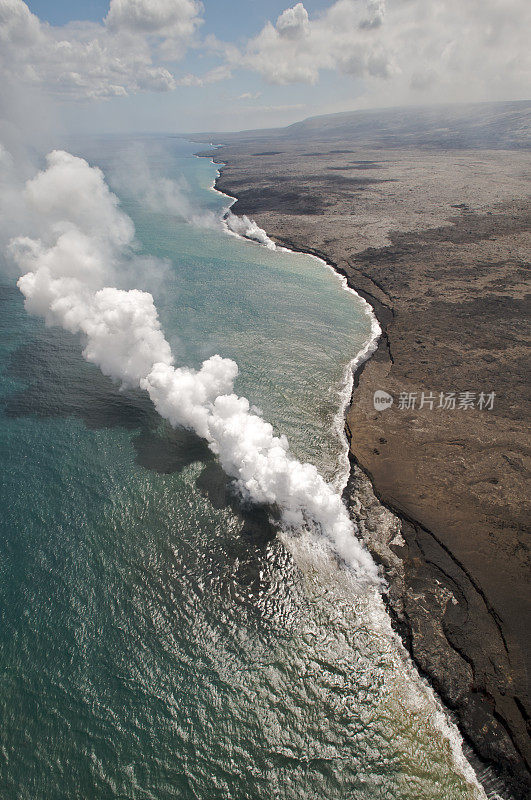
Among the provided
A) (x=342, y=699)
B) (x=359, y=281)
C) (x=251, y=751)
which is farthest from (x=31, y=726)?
(x=359, y=281)

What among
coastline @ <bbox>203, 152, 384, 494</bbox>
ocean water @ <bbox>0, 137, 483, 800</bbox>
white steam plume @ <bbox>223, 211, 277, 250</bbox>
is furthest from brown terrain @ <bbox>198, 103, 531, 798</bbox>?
white steam plume @ <bbox>223, 211, 277, 250</bbox>

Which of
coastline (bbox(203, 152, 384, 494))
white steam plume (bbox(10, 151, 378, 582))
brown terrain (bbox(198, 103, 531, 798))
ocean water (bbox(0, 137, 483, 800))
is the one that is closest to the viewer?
ocean water (bbox(0, 137, 483, 800))

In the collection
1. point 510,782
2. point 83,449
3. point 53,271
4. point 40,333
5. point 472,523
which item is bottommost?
point 510,782

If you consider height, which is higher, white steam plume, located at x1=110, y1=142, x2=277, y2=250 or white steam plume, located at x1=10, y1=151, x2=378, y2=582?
white steam plume, located at x1=110, y1=142, x2=277, y2=250

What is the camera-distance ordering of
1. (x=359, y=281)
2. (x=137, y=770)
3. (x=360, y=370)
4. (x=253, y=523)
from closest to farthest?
(x=137, y=770)
(x=253, y=523)
(x=360, y=370)
(x=359, y=281)

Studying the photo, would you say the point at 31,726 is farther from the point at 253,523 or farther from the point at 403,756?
the point at 403,756

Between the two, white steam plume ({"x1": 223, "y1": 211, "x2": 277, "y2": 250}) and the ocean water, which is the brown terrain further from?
white steam plume ({"x1": 223, "y1": 211, "x2": 277, "y2": 250})

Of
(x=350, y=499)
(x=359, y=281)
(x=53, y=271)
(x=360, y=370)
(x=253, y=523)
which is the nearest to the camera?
(x=253, y=523)

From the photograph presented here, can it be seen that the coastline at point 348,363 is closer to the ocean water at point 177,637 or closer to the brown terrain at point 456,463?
the brown terrain at point 456,463
